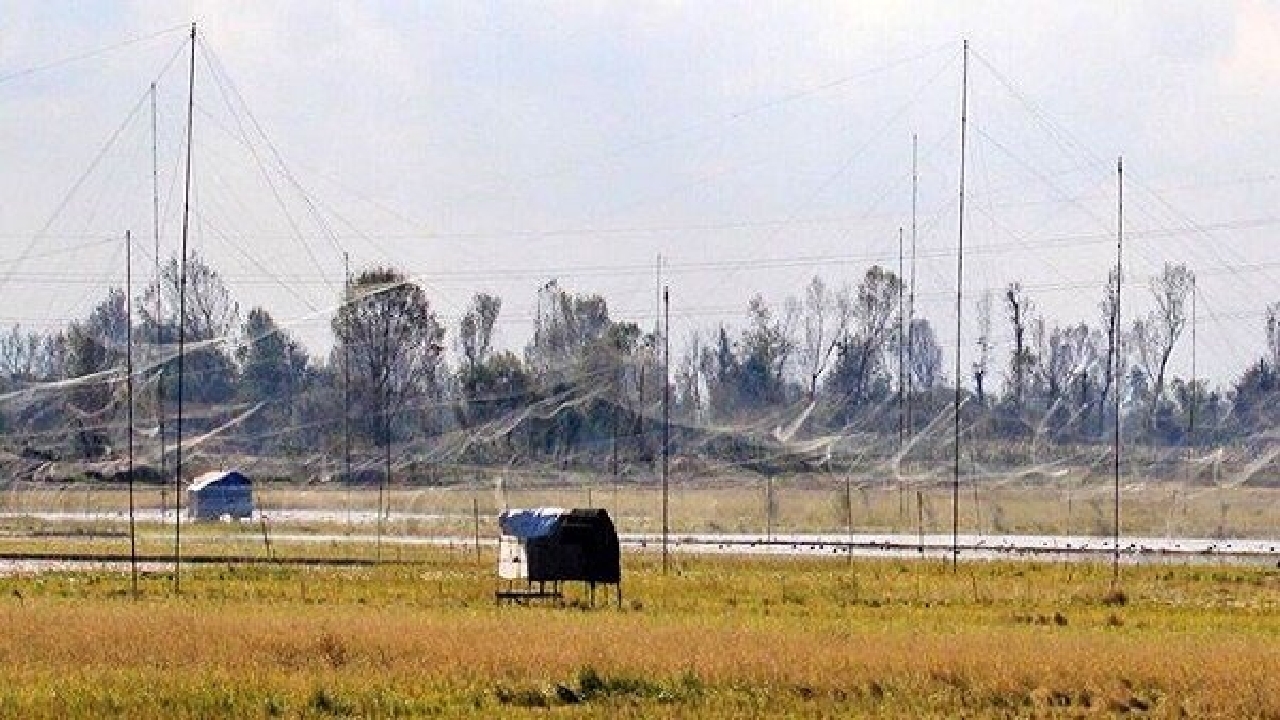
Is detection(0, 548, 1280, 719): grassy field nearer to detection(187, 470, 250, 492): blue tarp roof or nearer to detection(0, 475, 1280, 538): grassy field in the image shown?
detection(0, 475, 1280, 538): grassy field

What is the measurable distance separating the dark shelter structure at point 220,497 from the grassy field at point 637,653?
61.2m

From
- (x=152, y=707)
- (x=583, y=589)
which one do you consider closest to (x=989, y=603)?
(x=583, y=589)

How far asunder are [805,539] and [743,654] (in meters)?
64.6

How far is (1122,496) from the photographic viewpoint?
461ft

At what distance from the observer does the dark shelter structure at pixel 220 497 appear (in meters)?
128

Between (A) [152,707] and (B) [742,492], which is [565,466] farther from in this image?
(A) [152,707]

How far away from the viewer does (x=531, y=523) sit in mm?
63875

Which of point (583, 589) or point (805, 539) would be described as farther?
point (805, 539)

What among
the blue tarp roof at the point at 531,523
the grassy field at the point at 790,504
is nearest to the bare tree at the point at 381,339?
the grassy field at the point at 790,504

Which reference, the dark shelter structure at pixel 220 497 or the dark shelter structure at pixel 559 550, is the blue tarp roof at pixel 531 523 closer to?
the dark shelter structure at pixel 559 550

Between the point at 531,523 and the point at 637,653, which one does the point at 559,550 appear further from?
the point at 637,653

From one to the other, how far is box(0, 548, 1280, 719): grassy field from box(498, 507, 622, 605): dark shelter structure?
909mm

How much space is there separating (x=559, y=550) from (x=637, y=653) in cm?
1868

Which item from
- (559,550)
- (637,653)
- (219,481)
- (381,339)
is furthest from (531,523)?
(381,339)
